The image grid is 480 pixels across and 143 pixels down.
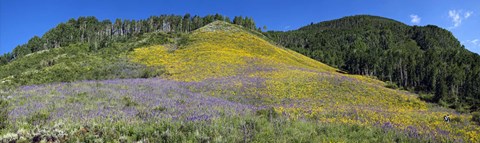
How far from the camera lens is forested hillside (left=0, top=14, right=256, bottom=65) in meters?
145

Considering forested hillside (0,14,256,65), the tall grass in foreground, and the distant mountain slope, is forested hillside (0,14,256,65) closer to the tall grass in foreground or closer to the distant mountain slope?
the distant mountain slope

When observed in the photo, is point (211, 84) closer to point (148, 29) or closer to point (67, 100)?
point (67, 100)

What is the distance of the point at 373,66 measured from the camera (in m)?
111

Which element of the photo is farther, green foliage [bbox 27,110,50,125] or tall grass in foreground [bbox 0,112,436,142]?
green foliage [bbox 27,110,50,125]

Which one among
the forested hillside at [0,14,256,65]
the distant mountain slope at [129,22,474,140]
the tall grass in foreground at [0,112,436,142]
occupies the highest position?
the forested hillside at [0,14,256,65]

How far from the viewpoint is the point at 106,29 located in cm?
16700

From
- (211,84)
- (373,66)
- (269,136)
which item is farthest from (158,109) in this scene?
(373,66)

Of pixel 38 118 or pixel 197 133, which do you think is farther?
pixel 38 118

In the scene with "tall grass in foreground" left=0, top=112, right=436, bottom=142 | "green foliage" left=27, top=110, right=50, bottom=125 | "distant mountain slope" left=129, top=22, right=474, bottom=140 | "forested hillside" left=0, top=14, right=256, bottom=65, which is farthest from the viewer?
"forested hillside" left=0, top=14, right=256, bottom=65

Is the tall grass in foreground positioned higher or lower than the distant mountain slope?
higher

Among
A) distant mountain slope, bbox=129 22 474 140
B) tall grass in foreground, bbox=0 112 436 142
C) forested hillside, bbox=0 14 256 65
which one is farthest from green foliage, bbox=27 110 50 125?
forested hillside, bbox=0 14 256 65

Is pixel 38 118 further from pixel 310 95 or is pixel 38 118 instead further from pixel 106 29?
pixel 106 29

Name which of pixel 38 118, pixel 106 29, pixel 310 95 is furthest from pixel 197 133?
pixel 106 29

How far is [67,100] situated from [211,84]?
1347 cm
